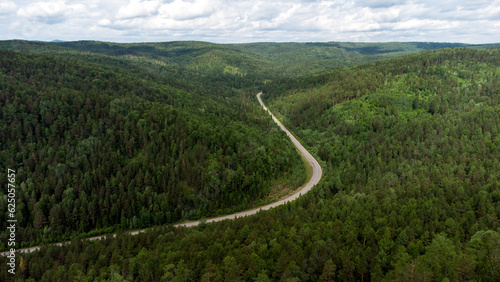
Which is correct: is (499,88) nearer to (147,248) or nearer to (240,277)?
(240,277)

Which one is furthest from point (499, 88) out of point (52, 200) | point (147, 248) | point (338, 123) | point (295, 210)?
point (52, 200)

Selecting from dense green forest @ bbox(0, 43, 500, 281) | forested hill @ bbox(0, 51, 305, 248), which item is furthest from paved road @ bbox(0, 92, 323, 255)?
dense green forest @ bbox(0, 43, 500, 281)

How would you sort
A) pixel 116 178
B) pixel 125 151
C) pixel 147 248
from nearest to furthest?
pixel 147 248, pixel 116 178, pixel 125 151

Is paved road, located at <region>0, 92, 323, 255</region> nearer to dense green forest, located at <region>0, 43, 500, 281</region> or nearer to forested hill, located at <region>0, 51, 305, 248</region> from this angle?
forested hill, located at <region>0, 51, 305, 248</region>

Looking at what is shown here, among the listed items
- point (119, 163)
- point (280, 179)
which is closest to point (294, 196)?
point (280, 179)

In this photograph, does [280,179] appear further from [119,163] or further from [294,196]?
[119,163]
